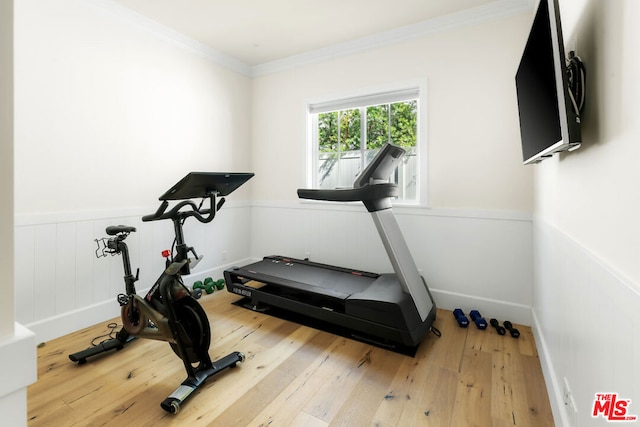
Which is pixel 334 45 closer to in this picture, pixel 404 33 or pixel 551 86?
pixel 404 33

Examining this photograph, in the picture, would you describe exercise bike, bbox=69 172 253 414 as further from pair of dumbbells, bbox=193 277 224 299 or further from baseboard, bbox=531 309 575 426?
baseboard, bbox=531 309 575 426

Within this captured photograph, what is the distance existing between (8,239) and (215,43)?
3.44 m

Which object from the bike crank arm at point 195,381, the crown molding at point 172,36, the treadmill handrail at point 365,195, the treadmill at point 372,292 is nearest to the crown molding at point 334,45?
the crown molding at point 172,36

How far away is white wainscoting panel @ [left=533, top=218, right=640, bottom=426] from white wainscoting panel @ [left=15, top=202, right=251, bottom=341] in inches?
124

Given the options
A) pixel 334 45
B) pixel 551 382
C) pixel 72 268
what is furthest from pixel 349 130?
pixel 72 268

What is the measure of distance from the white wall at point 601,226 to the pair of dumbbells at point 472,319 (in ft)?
3.02

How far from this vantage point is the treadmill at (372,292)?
2160mm

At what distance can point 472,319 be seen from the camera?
8.63ft

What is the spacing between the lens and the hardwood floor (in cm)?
154

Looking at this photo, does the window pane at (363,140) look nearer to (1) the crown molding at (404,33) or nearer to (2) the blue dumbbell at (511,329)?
(1) the crown molding at (404,33)

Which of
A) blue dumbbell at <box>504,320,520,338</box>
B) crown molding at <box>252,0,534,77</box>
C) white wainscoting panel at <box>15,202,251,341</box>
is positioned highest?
crown molding at <box>252,0,534,77</box>

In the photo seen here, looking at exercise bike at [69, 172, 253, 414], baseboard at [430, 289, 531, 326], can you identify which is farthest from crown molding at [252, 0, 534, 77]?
baseboard at [430, 289, 531, 326]

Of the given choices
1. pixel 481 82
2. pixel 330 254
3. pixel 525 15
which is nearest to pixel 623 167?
pixel 481 82

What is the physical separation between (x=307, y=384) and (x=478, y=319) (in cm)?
156
